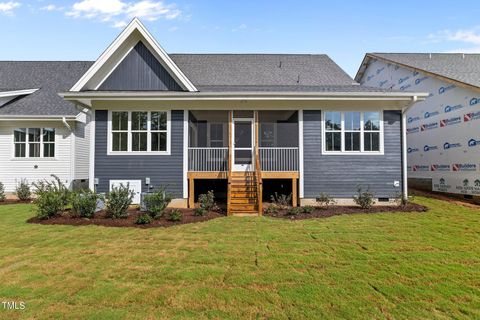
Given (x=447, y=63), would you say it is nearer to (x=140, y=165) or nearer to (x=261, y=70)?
(x=261, y=70)

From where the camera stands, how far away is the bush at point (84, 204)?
27.8 ft

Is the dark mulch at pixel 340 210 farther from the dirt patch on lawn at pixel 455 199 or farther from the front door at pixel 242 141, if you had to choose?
the front door at pixel 242 141

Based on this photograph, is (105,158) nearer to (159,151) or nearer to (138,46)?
(159,151)

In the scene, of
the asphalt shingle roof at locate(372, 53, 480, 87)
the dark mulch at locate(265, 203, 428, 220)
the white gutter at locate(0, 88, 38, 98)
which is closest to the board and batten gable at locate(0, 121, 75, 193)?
the white gutter at locate(0, 88, 38, 98)

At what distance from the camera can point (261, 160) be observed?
11.2 meters

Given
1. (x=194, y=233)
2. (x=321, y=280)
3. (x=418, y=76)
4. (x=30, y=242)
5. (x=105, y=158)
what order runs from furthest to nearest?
(x=418, y=76) → (x=105, y=158) → (x=194, y=233) → (x=30, y=242) → (x=321, y=280)

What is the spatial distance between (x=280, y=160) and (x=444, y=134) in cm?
940

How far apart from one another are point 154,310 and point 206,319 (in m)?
0.66

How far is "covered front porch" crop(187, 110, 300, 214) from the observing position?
9895 mm

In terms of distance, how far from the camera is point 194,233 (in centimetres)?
691

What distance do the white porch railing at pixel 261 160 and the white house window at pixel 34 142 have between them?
7479mm

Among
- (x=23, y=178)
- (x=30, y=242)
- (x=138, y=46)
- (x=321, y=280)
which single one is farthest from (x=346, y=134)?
(x=23, y=178)

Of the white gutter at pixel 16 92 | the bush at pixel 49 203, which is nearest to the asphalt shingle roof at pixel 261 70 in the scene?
the bush at pixel 49 203

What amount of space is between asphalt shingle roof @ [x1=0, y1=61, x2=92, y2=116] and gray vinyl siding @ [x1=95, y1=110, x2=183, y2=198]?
382 centimetres
